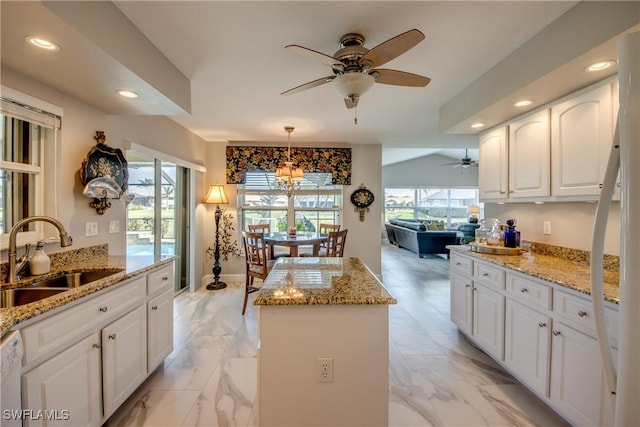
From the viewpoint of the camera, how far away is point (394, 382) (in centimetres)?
216

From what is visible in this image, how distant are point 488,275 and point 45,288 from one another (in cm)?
298

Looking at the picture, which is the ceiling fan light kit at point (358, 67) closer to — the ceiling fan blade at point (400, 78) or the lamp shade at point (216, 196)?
the ceiling fan blade at point (400, 78)

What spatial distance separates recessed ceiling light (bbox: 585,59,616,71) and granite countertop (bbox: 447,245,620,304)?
123 centimetres

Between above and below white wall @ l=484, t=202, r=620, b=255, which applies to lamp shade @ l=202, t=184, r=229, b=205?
above

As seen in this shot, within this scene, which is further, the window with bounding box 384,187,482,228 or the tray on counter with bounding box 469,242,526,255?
the window with bounding box 384,187,482,228

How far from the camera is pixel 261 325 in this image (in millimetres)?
1378

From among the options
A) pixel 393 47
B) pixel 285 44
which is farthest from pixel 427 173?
pixel 393 47

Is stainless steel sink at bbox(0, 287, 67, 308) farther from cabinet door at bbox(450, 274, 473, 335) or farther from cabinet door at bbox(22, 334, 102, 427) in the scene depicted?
cabinet door at bbox(450, 274, 473, 335)

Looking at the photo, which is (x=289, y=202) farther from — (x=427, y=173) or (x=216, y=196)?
(x=427, y=173)

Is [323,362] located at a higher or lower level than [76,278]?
lower

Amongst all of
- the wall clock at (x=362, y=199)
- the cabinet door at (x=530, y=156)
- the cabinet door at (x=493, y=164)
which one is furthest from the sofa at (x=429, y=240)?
the cabinet door at (x=530, y=156)

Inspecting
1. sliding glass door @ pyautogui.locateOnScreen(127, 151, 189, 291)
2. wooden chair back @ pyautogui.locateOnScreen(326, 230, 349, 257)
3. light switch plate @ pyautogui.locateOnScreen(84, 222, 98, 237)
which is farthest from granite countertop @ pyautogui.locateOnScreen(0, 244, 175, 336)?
wooden chair back @ pyautogui.locateOnScreen(326, 230, 349, 257)

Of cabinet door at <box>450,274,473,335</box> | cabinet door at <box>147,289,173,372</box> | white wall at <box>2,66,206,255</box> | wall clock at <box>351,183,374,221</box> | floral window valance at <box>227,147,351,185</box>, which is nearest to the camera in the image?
white wall at <box>2,66,206,255</box>

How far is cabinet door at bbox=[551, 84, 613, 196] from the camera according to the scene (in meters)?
1.81
